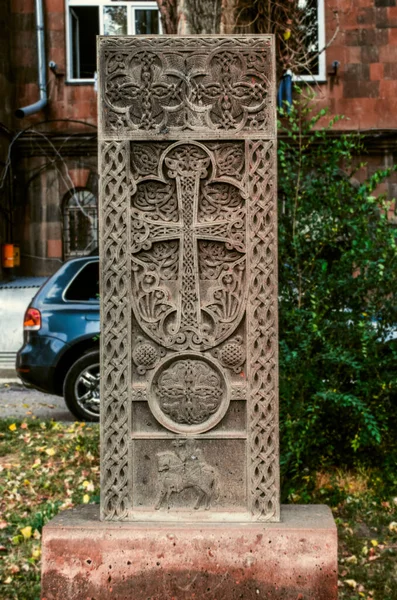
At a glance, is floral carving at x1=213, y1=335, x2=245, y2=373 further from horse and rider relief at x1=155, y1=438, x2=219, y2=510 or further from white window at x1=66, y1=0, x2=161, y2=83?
white window at x1=66, y1=0, x2=161, y2=83

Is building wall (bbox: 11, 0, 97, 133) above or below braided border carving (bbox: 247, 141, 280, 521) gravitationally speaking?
above

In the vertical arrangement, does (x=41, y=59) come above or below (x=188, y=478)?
above

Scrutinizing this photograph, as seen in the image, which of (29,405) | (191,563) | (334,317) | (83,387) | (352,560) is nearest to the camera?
(191,563)

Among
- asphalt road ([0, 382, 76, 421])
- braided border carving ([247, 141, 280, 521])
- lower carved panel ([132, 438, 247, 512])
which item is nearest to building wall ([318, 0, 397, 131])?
asphalt road ([0, 382, 76, 421])

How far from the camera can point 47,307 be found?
8391 millimetres

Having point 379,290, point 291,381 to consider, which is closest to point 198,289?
point 291,381

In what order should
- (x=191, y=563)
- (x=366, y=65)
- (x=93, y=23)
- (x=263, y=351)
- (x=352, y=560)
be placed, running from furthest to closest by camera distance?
(x=93, y=23) → (x=366, y=65) → (x=352, y=560) → (x=263, y=351) → (x=191, y=563)

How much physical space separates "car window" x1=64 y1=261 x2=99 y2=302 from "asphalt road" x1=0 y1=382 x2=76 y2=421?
1.32 metres

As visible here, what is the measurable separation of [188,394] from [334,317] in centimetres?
197

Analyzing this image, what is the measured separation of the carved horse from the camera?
3375 millimetres

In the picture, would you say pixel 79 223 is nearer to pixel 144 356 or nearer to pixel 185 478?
pixel 144 356

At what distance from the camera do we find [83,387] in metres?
8.23

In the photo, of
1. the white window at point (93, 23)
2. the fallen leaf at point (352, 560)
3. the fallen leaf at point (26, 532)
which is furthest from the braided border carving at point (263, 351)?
the white window at point (93, 23)

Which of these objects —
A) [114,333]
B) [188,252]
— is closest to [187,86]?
[188,252]
